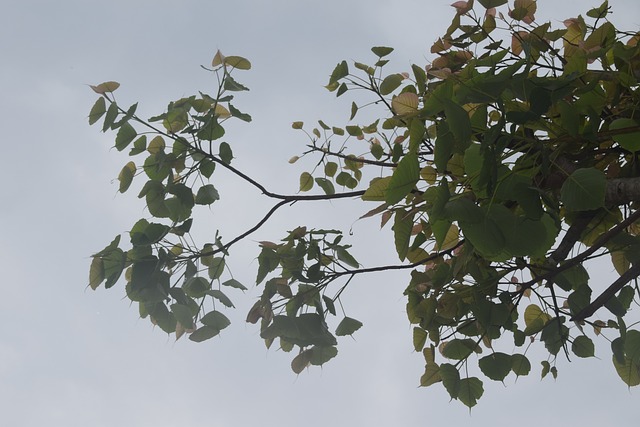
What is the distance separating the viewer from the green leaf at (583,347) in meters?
0.88

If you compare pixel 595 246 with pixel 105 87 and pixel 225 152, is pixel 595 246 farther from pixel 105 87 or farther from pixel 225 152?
pixel 105 87

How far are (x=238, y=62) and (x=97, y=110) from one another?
7.2 inches

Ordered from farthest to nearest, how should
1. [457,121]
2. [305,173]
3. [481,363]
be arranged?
1. [305,173]
2. [481,363]
3. [457,121]

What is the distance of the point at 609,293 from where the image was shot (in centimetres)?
76

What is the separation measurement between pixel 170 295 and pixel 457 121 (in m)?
0.43

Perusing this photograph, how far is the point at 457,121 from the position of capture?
0.54 meters

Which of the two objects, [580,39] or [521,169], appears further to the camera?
[580,39]

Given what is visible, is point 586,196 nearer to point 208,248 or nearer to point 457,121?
point 457,121

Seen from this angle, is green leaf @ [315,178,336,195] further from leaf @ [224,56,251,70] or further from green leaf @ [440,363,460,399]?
green leaf @ [440,363,460,399]

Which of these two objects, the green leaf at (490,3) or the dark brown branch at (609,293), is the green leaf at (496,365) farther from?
the green leaf at (490,3)

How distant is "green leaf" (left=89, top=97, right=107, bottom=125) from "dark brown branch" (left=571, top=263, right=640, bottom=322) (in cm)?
61

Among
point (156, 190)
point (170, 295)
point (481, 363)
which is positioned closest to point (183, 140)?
point (156, 190)

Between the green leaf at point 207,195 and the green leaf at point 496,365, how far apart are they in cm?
37

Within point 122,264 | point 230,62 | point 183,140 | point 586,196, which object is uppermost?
point 230,62
